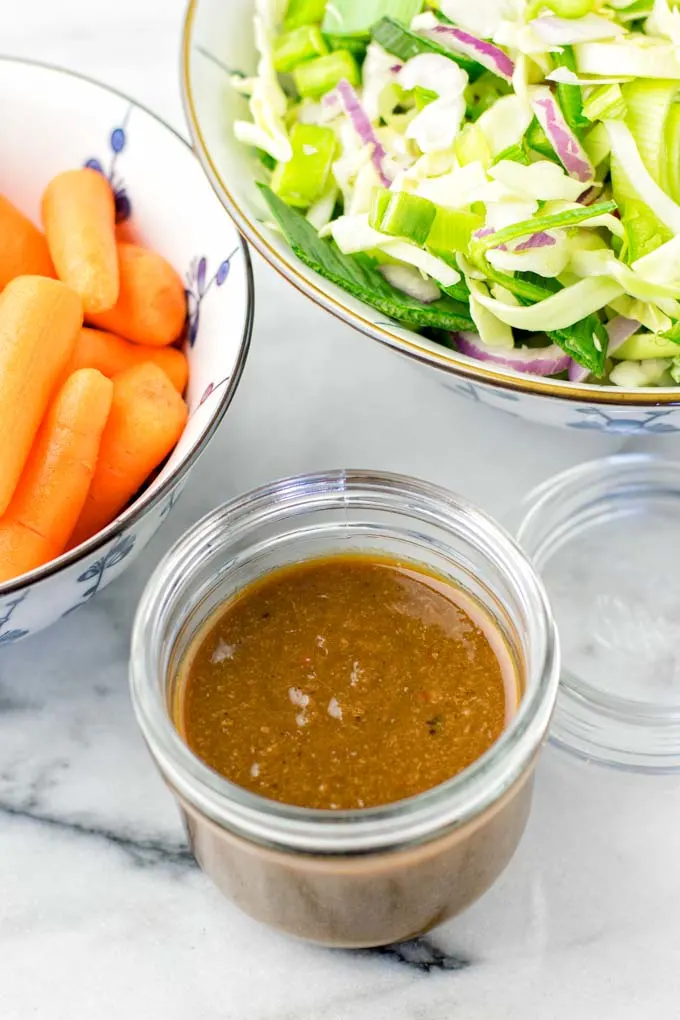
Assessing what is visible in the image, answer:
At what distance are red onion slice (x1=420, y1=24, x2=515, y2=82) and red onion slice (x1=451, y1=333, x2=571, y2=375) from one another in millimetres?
280

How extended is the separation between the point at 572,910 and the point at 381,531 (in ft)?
1.24

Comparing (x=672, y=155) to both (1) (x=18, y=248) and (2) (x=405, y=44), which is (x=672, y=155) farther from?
(1) (x=18, y=248)

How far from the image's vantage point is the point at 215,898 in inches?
42.9

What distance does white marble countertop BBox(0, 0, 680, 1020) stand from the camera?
3.40ft

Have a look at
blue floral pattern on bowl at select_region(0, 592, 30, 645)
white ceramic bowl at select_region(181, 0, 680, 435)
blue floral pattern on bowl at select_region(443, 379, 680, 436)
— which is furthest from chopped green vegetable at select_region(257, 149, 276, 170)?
blue floral pattern on bowl at select_region(0, 592, 30, 645)

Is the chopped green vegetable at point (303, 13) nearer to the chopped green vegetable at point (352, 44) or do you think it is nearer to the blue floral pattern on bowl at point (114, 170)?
the chopped green vegetable at point (352, 44)

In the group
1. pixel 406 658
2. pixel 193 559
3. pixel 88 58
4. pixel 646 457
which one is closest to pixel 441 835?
pixel 406 658

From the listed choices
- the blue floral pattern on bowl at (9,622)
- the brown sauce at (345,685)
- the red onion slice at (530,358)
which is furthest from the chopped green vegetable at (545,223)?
the blue floral pattern on bowl at (9,622)

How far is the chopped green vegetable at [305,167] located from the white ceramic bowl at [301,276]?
36 mm

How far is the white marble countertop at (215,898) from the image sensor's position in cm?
104

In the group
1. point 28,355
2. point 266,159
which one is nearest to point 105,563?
point 28,355

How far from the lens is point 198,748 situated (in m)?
1.01

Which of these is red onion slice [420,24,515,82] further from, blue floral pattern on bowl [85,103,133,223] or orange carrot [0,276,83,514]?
orange carrot [0,276,83,514]

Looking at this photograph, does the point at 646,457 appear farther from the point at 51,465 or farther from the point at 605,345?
the point at 51,465
